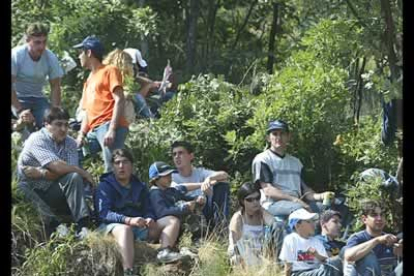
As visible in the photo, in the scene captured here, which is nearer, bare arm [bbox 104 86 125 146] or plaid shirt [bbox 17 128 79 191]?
plaid shirt [bbox 17 128 79 191]

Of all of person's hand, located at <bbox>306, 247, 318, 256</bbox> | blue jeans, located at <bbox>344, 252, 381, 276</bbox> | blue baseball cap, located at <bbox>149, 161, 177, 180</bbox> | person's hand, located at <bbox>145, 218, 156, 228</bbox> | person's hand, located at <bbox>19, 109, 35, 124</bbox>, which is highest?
person's hand, located at <bbox>19, 109, 35, 124</bbox>

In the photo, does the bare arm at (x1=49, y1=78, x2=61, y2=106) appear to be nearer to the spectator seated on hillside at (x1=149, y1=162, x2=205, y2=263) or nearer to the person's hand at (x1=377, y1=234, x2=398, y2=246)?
the spectator seated on hillside at (x1=149, y1=162, x2=205, y2=263)

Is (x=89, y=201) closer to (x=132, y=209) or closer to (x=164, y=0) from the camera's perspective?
(x=132, y=209)

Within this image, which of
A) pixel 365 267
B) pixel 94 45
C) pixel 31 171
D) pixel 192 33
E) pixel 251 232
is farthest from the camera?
pixel 192 33

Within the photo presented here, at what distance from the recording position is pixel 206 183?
22.0 ft

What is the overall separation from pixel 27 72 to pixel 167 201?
1.26 m

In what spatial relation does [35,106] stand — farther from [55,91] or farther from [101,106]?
[101,106]

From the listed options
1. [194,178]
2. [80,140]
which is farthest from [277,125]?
[80,140]

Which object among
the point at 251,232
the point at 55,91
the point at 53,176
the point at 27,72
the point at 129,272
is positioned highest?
the point at 27,72

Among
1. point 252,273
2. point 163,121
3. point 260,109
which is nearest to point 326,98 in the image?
point 260,109

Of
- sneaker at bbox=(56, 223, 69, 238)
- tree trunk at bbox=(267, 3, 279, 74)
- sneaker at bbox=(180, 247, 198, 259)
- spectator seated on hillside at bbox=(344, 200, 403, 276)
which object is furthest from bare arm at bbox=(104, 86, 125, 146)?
spectator seated on hillside at bbox=(344, 200, 403, 276)

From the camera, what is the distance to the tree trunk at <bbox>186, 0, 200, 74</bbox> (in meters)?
7.71

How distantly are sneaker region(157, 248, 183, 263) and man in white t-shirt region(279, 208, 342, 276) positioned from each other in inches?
26.2

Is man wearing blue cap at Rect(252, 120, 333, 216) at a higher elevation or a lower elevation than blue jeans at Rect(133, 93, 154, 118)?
lower
